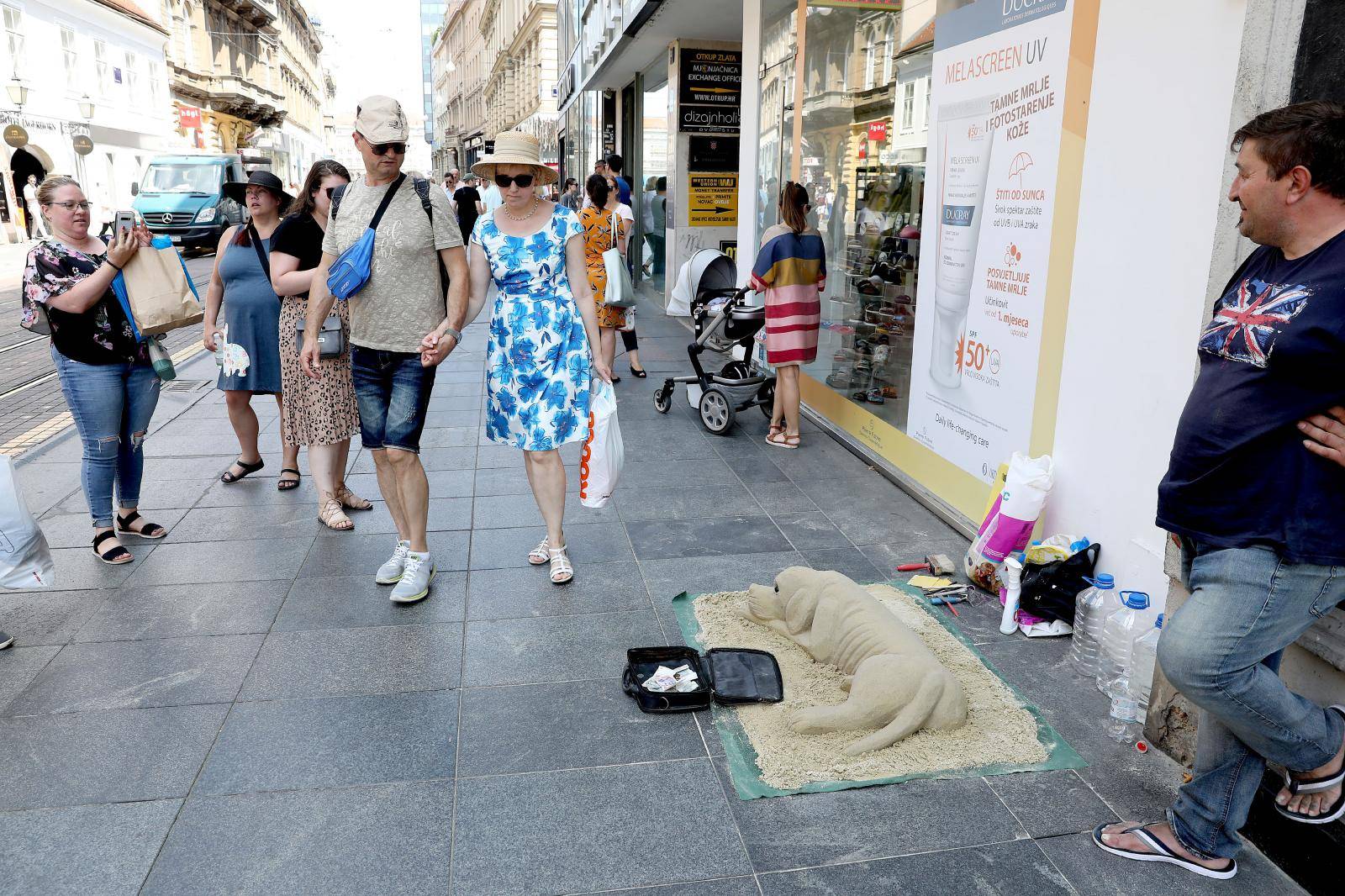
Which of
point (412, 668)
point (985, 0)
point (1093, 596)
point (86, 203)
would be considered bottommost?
point (412, 668)

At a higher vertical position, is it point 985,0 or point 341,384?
point 985,0

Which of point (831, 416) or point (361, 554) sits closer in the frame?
point (361, 554)

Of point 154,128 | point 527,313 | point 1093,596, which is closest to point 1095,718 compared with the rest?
point 1093,596

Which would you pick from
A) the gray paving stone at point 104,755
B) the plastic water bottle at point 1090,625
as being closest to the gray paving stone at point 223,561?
the gray paving stone at point 104,755

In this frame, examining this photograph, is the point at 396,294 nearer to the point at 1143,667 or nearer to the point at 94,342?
the point at 94,342

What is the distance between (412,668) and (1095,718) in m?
2.52

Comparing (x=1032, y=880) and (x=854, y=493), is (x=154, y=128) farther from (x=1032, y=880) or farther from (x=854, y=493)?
(x=1032, y=880)

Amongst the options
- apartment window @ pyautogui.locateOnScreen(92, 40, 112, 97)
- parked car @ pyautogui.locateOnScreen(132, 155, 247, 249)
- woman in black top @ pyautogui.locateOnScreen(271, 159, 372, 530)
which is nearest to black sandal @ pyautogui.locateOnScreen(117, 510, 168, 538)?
woman in black top @ pyautogui.locateOnScreen(271, 159, 372, 530)

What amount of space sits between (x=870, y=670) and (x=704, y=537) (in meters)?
1.92

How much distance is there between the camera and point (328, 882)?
2.48 m

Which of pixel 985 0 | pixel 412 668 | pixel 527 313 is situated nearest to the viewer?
pixel 412 668

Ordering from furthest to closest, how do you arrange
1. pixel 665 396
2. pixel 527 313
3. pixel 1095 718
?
1. pixel 665 396
2. pixel 527 313
3. pixel 1095 718

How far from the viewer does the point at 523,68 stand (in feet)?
140

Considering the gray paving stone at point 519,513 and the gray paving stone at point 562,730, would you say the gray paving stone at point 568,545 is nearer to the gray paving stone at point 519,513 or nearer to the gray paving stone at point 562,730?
the gray paving stone at point 519,513
